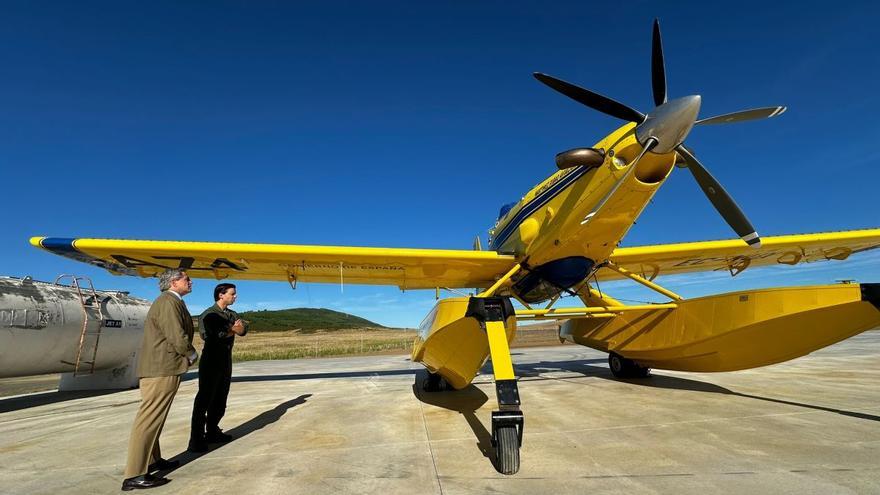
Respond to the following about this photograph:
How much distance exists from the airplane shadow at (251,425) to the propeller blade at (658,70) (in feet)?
22.5

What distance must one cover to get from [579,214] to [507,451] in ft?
12.5

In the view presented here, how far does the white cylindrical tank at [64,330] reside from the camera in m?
7.63

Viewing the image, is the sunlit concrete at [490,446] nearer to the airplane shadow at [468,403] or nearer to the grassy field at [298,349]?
the airplane shadow at [468,403]

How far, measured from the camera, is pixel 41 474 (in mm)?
3701

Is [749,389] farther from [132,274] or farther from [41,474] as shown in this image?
[132,274]

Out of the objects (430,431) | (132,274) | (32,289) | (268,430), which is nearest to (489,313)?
(430,431)

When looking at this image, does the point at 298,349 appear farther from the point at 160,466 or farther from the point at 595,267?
the point at 160,466

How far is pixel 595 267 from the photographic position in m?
7.32

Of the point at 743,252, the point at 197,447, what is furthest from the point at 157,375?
the point at 743,252

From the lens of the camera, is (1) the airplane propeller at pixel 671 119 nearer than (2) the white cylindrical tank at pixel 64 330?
Yes

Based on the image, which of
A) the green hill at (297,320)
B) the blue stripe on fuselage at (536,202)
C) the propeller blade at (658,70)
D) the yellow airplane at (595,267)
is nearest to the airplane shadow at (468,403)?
the yellow airplane at (595,267)

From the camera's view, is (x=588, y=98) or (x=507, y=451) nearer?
(x=507, y=451)

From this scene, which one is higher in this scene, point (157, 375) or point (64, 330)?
point (64, 330)

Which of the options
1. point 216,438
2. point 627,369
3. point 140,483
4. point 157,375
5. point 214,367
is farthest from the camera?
point 627,369
